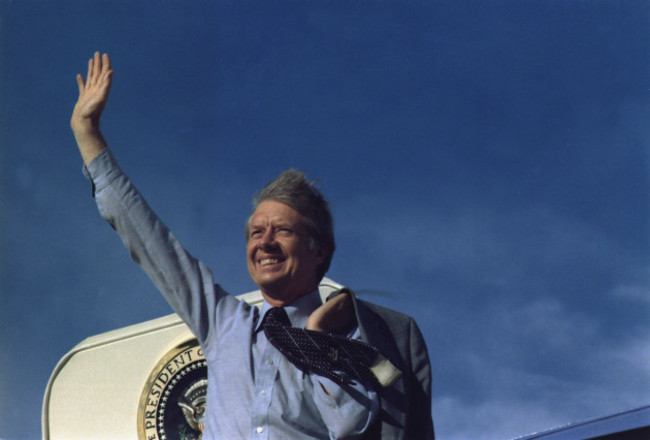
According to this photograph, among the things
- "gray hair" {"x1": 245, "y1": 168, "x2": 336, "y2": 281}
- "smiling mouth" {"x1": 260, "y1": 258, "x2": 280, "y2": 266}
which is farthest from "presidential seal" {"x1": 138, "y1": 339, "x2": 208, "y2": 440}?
"smiling mouth" {"x1": 260, "y1": 258, "x2": 280, "y2": 266}

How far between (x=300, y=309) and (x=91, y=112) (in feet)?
3.88

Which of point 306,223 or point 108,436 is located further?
point 108,436

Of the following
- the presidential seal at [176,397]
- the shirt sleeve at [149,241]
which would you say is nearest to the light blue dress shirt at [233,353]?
the shirt sleeve at [149,241]

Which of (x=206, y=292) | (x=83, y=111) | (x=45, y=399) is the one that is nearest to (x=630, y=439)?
(x=206, y=292)

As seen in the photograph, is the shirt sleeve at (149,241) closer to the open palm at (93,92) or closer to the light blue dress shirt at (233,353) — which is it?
the light blue dress shirt at (233,353)

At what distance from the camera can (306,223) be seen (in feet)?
12.1

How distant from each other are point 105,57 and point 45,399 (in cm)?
639

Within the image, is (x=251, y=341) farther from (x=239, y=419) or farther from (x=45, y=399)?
(x=45, y=399)

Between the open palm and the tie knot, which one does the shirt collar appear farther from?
the open palm

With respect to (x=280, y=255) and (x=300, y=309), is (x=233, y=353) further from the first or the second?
(x=280, y=255)

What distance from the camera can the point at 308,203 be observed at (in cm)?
372

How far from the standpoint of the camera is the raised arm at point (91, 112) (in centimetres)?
354

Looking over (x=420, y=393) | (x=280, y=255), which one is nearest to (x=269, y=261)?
(x=280, y=255)

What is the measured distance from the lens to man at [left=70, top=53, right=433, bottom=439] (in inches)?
130
